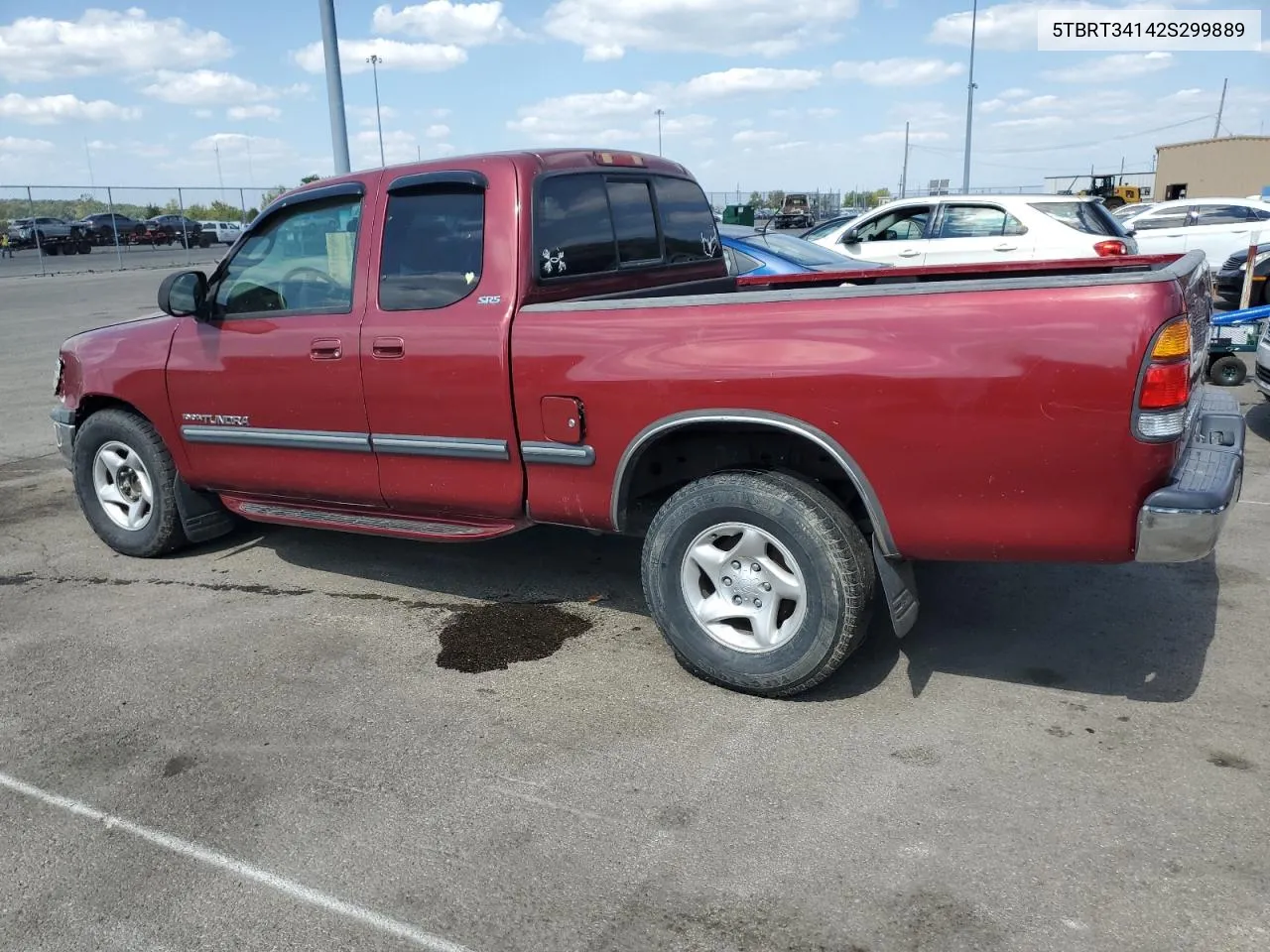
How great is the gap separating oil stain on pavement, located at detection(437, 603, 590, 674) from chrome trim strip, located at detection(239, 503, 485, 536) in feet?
1.39

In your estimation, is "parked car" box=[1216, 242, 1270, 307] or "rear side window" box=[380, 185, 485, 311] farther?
"parked car" box=[1216, 242, 1270, 307]

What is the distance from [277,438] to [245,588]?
0.84 metres

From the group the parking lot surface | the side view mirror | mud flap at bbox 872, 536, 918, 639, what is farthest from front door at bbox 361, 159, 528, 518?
mud flap at bbox 872, 536, 918, 639

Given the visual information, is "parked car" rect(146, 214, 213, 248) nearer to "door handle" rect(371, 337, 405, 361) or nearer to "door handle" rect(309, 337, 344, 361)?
"door handle" rect(309, 337, 344, 361)

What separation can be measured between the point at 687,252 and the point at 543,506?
1.74m

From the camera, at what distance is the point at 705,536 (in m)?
3.80

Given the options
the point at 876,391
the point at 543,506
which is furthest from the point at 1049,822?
the point at 543,506

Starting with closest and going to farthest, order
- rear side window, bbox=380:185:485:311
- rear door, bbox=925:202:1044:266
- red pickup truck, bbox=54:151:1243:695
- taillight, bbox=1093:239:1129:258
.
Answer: red pickup truck, bbox=54:151:1243:695
rear side window, bbox=380:185:485:311
taillight, bbox=1093:239:1129:258
rear door, bbox=925:202:1044:266

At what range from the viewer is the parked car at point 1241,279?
13180mm

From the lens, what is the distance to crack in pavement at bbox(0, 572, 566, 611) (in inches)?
191

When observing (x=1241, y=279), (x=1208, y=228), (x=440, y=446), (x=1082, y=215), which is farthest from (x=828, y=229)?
(x=440, y=446)

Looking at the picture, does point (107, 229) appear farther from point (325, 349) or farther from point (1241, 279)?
point (325, 349)

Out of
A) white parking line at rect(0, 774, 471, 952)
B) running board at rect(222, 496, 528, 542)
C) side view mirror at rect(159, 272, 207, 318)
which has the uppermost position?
side view mirror at rect(159, 272, 207, 318)

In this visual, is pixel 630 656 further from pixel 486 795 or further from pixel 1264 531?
pixel 1264 531
